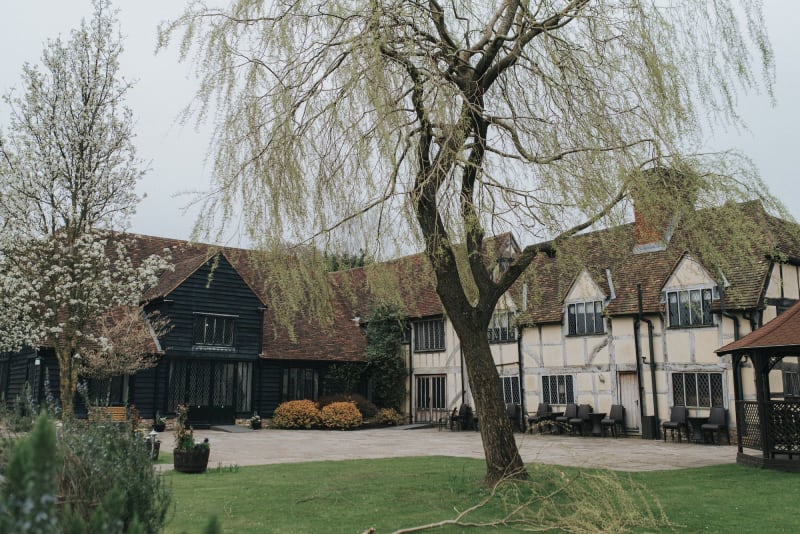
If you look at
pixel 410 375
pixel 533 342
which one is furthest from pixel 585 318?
pixel 410 375

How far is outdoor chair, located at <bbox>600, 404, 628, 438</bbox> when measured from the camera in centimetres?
2175

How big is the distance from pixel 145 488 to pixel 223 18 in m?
6.35

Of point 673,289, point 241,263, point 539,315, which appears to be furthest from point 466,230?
point 241,263

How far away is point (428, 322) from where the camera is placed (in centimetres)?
2878

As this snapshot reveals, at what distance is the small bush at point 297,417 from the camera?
86.5ft

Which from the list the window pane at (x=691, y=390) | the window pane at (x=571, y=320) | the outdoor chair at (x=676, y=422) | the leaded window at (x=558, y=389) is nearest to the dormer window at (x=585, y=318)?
the window pane at (x=571, y=320)

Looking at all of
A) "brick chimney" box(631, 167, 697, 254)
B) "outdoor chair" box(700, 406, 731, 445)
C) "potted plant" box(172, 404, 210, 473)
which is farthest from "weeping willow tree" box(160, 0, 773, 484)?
"outdoor chair" box(700, 406, 731, 445)

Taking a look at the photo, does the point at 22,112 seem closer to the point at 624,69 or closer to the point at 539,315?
the point at 624,69

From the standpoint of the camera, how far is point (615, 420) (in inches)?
857

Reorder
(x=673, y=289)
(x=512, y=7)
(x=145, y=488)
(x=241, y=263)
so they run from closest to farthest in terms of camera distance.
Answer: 1. (x=145, y=488)
2. (x=512, y=7)
3. (x=673, y=289)
4. (x=241, y=263)

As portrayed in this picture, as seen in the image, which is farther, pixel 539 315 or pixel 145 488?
pixel 539 315

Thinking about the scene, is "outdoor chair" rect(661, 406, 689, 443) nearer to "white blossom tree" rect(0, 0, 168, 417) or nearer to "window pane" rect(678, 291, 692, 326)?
"window pane" rect(678, 291, 692, 326)

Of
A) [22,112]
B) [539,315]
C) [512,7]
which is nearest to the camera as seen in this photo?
[512,7]

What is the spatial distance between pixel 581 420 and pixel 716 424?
168 inches
